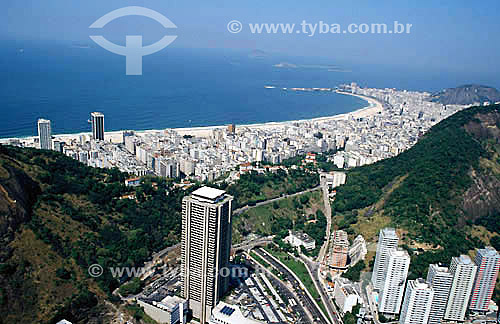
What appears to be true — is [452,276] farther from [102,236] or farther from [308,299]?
[102,236]

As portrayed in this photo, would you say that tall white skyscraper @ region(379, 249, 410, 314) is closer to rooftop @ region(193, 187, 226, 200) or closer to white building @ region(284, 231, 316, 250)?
white building @ region(284, 231, 316, 250)

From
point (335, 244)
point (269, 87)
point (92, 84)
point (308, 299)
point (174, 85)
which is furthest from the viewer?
point (269, 87)

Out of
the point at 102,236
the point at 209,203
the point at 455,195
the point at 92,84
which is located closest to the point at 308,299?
the point at 209,203

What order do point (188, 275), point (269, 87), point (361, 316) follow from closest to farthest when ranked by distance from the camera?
1. point (188, 275)
2. point (361, 316)
3. point (269, 87)

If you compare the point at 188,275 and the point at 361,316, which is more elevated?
the point at 188,275

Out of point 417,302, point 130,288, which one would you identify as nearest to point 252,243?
point 130,288

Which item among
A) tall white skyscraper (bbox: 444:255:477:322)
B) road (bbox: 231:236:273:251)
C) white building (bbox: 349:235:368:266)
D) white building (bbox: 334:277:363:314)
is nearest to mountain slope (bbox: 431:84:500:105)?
white building (bbox: 349:235:368:266)
